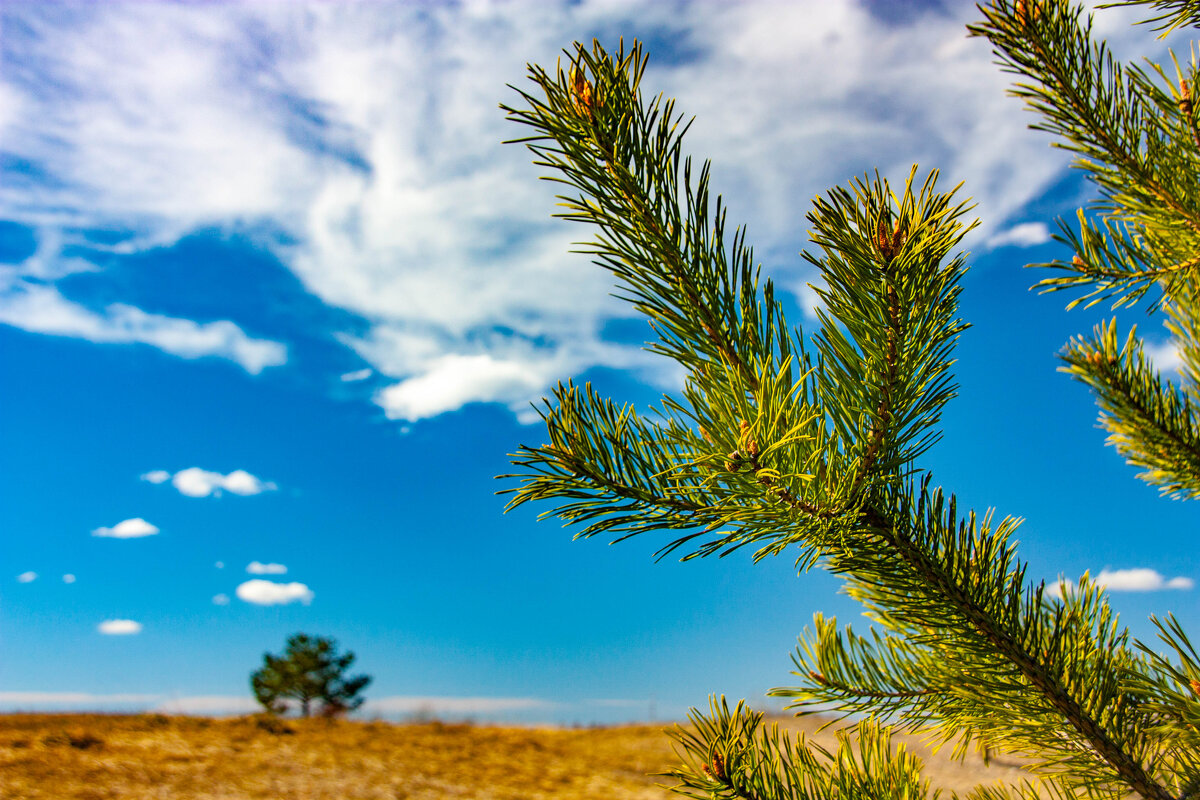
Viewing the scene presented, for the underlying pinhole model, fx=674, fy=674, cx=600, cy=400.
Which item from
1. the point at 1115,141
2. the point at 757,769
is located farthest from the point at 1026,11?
the point at 757,769

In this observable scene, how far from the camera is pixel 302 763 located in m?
6.38

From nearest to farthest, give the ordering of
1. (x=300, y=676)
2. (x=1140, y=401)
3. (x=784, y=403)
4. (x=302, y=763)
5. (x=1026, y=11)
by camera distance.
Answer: (x=784, y=403) < (x=1026, y=11) < (x=1140, y=401) < (x=302, y=763) < (x=300, y=676)

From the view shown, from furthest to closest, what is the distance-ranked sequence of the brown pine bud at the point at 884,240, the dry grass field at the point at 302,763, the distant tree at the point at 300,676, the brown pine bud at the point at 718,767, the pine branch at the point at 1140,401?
the distant tree at the point at 300,676 → the dry grass field at the point at 302,763 → the pine branch at the point at 1140,401 → the brown pine bud at the point at 718,767 → the brown pine bud at the point at 884,240

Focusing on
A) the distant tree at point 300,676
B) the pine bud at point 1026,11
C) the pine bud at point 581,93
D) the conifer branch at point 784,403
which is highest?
the pine bud at point 1026,11

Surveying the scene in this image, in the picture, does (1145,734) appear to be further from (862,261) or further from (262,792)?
(262,792)

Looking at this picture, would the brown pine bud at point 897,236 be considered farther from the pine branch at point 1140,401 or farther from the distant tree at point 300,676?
the distant tree at point 300,676

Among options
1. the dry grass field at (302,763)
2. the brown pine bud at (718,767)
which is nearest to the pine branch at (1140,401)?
the brown pine bud at (718,767)

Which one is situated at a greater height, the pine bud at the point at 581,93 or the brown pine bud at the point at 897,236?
the pine bud at the point at 581,93

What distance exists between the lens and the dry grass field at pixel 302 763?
5.48m

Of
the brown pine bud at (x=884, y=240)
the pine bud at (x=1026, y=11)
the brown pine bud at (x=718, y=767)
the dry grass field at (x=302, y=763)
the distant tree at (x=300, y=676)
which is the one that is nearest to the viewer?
the brown pine bud at (x=884, y=240)

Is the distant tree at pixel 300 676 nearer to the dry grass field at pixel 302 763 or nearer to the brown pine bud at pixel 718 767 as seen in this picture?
the dry grass field at pixel 302 763

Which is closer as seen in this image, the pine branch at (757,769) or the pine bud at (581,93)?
the pine bud at (581,93)

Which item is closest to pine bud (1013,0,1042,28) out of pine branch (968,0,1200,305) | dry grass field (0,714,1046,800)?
pine branch (968,0,1200,305)

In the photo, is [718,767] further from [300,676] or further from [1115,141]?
[300,676]
